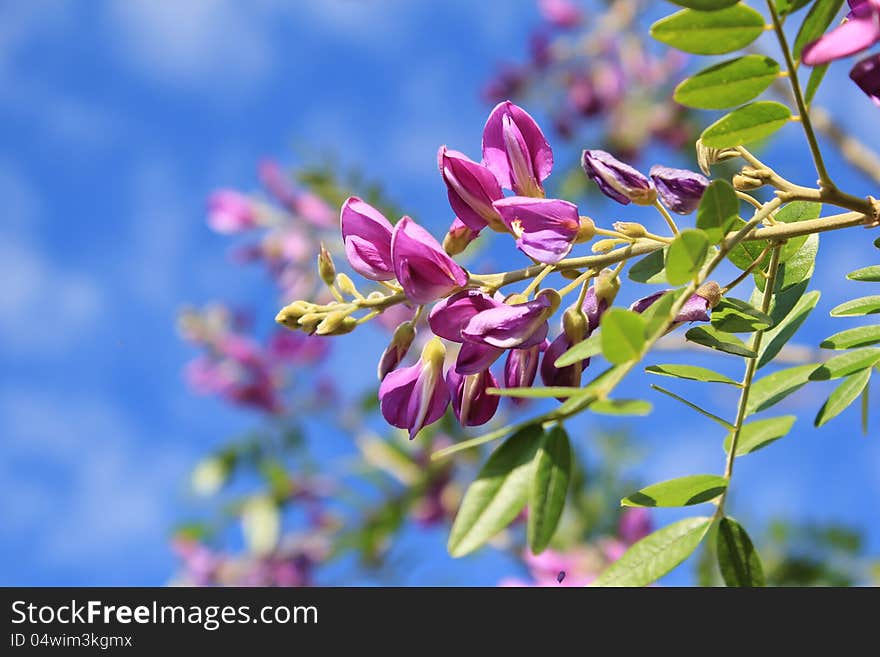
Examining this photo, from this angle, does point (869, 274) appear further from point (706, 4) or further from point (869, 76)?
point (706, 4)

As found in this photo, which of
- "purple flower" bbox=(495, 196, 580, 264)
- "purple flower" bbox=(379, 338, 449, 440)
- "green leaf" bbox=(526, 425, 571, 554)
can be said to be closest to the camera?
"green leaf" bbox=(526, 425, 571, 554)

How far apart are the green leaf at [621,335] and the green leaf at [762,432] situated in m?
0.30

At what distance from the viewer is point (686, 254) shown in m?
0.79

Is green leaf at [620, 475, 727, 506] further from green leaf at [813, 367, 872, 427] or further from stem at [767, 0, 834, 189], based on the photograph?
stem at [767, 0, 834, 189]

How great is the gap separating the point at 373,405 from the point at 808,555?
208 centimetres

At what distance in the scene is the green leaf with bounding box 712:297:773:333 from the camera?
0.93m

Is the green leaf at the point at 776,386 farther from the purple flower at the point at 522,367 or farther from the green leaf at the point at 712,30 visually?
the green leaf at the point at 712,30

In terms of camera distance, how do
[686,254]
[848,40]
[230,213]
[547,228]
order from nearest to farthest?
[848,40], [686,254], [547,228], [230,213]

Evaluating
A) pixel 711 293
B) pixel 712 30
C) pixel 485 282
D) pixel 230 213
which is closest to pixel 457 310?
pixel 485 282

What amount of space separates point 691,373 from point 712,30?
1.15 ft

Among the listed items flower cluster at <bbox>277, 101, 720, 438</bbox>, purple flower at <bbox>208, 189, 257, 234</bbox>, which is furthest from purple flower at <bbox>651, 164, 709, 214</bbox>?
purple flower at <bbox>208, 189, 257, 234</bbox>

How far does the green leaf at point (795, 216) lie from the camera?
0.99 metres

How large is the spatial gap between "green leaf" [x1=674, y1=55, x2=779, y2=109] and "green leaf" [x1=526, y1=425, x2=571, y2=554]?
1.18ft

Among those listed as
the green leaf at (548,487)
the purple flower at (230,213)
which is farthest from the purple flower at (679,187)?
the purple flower at (230,213)
